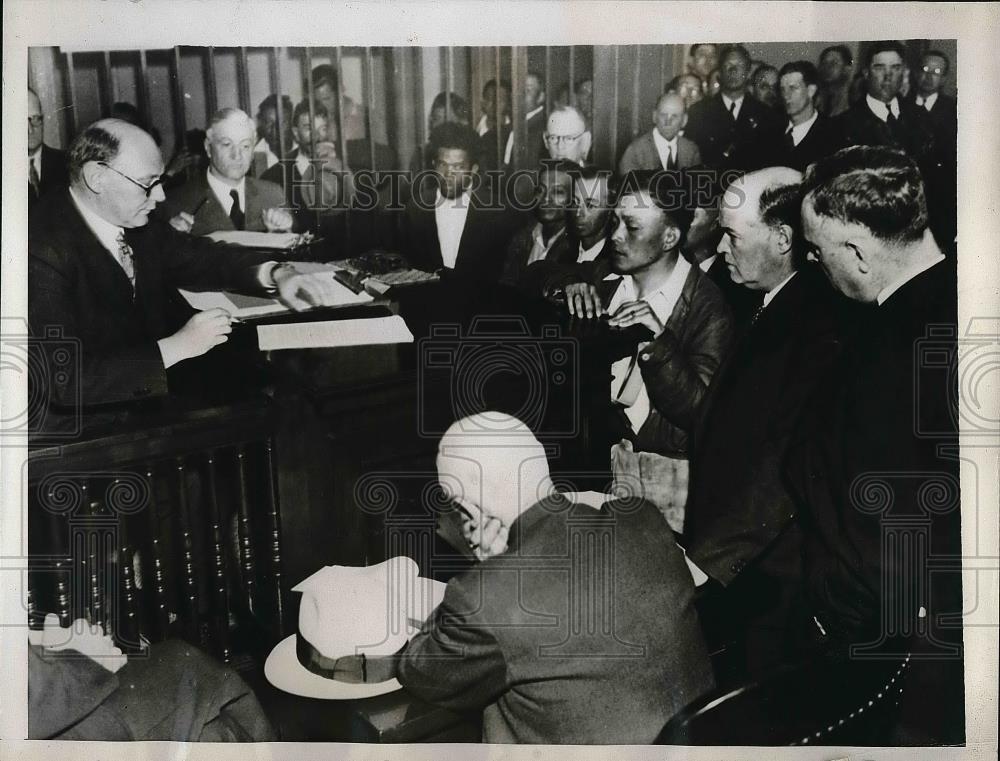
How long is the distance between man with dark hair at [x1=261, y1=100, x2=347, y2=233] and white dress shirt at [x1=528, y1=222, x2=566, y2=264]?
44 centimetres

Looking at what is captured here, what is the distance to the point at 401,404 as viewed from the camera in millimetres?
2307

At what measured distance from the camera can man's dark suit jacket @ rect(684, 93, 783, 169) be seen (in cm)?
228

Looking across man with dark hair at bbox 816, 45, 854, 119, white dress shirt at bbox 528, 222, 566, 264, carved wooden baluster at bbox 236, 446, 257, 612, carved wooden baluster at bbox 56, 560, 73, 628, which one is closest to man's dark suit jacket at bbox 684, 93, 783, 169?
man with dark hair at bbox 816, 45, 854, 119

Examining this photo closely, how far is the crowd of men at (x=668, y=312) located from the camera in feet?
7.49

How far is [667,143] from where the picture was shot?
7.48ft

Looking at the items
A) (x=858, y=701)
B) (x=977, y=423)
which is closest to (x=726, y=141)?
(x=977, y=423)

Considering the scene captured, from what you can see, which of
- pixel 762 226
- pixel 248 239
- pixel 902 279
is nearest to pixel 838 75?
pixel 762 226

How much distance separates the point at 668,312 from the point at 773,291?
24 centimetres

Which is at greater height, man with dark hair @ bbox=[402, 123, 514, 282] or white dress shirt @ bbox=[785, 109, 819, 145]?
white dress shirt @ bbox=[785, 109, 819, 145]

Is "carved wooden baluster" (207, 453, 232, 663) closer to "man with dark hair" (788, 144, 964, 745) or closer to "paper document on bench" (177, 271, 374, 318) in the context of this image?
"paper document on bench" (177, 271, 374, 318)

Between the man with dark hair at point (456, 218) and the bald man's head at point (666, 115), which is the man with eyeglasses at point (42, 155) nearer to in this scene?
the man with dark hair at point (456, 218)

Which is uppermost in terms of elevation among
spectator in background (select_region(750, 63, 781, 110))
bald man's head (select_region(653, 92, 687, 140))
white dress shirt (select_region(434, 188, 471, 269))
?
spectator in background (select_region(750, 63, 781, 110))

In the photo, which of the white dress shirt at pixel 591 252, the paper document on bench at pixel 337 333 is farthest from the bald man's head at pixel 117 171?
the white dress shirt at pixel 591 252

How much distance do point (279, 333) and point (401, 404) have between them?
32 cm
